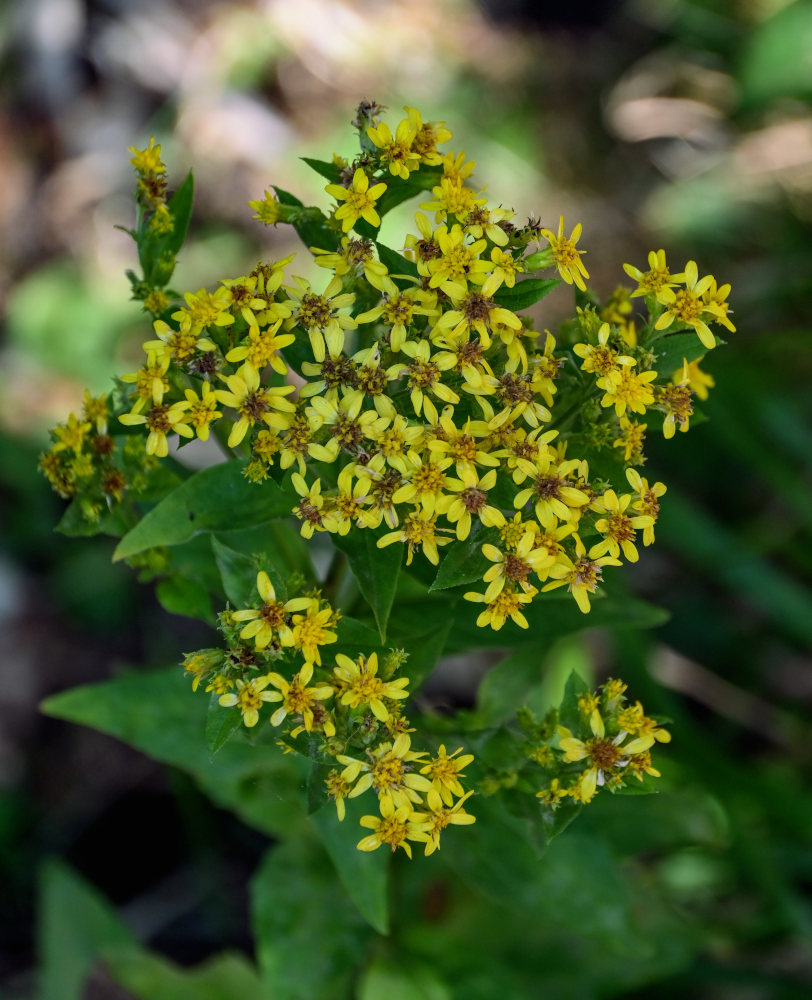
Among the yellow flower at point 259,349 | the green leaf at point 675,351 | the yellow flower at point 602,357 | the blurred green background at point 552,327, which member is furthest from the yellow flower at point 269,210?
the blurred green background at point 552,327

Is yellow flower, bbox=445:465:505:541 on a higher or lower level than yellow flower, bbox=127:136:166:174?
lower

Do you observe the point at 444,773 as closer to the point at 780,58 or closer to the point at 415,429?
the point at 415,429

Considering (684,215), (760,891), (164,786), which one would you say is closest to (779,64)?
(684,215)

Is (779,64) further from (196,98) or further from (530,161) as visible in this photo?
(196,98)

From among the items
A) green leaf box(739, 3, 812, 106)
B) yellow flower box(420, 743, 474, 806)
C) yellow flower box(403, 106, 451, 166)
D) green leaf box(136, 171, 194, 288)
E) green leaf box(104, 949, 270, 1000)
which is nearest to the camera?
yellow flower box(420, 743, 474, 806)

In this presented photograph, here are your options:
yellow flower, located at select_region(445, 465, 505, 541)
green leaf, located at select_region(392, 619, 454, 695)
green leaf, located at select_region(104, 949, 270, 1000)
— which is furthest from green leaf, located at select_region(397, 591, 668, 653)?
green leaf, located at select_region(104, 949, 270, 1000)

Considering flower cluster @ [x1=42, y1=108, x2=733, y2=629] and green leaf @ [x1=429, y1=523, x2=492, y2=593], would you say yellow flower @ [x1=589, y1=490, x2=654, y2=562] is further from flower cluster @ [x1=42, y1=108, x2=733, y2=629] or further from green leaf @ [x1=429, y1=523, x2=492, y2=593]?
green leaf @ [x1=429, y1=523, x2=492, y2=593]

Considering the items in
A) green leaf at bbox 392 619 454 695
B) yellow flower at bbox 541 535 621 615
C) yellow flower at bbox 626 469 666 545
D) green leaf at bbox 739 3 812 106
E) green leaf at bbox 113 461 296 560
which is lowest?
green leaf at bbox 392 619 454 695

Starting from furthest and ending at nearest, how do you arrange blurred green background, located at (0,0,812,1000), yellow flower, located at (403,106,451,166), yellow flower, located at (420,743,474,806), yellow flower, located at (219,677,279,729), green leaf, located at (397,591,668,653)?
blurred green background, located at (0,0,812,1000) < green leaf, located at (397,591,668,653) < yellow flower, located at (403,106,451,166) < yellow flower, located at (420,743,474,806) < yellow flower, located at (219,677,279,729)
